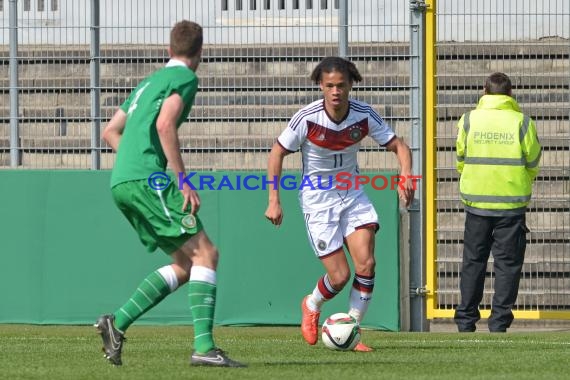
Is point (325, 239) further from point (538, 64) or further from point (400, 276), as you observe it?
point (538, 64)

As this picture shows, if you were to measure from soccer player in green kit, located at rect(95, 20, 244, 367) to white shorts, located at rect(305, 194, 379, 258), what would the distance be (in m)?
2.03

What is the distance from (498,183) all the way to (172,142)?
15.4ft

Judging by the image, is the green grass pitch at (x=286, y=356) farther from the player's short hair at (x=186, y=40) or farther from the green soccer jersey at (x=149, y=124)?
the player's short hair at (x=186, y=40)

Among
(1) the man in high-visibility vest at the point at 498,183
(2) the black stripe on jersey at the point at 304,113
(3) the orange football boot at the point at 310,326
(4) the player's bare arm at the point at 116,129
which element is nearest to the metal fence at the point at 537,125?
(1) the man in high-visibility vest at the point at 498,183

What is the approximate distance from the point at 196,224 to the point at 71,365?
116 cm

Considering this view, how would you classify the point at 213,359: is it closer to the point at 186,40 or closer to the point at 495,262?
the point at 186,40

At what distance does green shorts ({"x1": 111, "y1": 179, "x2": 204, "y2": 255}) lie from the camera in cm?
734

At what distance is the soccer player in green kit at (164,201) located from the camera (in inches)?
289

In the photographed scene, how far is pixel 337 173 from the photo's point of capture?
945 cm

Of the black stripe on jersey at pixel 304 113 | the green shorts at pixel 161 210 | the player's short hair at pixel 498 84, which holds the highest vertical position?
the player's short hair at pixel 498 84

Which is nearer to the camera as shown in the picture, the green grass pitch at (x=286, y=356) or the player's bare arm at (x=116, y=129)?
the green grass pitch at (x=286, y=356)

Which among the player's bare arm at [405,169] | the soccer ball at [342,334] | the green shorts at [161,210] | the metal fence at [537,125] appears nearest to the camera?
the green shorts at [161,210]

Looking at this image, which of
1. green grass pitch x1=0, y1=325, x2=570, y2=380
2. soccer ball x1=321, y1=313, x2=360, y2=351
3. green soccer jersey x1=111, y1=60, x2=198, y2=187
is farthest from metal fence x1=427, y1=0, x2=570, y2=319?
green soccer jersey x1=111, y1=60, x2=198, y2=187

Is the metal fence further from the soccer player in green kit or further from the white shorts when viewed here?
the soccer player in green kit
